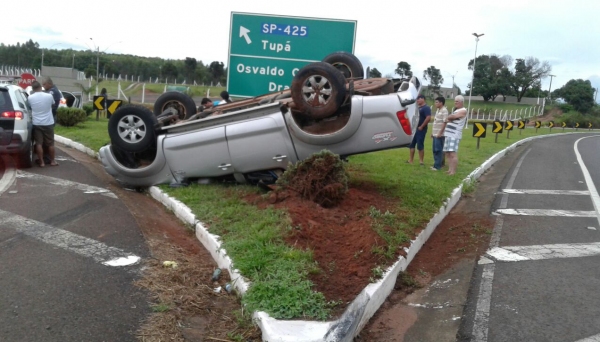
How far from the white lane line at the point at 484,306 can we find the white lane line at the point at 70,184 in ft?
17.4

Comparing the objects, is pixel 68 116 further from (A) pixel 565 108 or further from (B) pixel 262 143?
(A) pixel 565 108

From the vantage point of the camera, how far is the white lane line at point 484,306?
453cm

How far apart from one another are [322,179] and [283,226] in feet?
3.87

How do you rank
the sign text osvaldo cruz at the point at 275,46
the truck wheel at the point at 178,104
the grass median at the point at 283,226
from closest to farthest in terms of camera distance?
1. the grass median at the point at 283,226
2. the truck wheel at the point at 178,104
3. the sign text osvaldo cruz at the point at 275,46

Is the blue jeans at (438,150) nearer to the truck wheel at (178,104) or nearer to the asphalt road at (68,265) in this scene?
the truck wheel at (178,104)

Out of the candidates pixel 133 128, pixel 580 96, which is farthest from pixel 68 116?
pixel 580 96

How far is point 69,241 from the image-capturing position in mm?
6227

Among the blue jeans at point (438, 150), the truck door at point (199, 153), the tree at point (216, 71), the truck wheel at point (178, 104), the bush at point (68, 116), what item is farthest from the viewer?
the tree at point (216, 71)

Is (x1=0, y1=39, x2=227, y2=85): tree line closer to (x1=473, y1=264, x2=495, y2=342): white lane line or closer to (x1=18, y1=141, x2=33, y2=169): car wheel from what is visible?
(x1=18, y1=141, x2=33, y2=169): car wheel

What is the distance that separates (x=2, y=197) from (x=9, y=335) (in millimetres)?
4651

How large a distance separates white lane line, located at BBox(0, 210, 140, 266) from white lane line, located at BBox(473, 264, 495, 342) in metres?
3.20

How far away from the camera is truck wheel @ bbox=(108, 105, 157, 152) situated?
877 centimetres

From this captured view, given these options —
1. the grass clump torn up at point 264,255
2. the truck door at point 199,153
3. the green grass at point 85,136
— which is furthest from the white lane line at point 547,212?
the green grass at point 85,136

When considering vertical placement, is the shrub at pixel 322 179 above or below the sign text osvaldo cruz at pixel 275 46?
below
